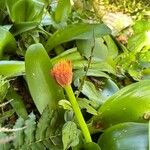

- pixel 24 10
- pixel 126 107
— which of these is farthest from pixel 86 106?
pixel 24 10

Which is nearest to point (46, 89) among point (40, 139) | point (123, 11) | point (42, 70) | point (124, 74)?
point (42, 70)

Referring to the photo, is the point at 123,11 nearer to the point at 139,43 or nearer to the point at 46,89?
the point at 139,43

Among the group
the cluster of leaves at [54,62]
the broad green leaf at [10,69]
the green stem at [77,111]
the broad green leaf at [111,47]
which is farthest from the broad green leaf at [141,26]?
the green stem at [77,111]

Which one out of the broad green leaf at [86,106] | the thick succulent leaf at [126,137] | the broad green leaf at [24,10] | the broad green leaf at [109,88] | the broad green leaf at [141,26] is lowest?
the broad green leaf at [109,88]

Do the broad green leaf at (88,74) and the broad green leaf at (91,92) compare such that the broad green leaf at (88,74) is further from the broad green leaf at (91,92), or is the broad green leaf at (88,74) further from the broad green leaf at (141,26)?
the broad green leaf at (141,26)

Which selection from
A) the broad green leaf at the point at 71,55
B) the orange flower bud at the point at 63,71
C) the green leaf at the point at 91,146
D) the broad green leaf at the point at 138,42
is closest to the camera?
the orange flower bud at the point at 63,71

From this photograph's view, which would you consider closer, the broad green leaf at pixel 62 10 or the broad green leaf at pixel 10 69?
the broad green leaf at pixel 10 69
